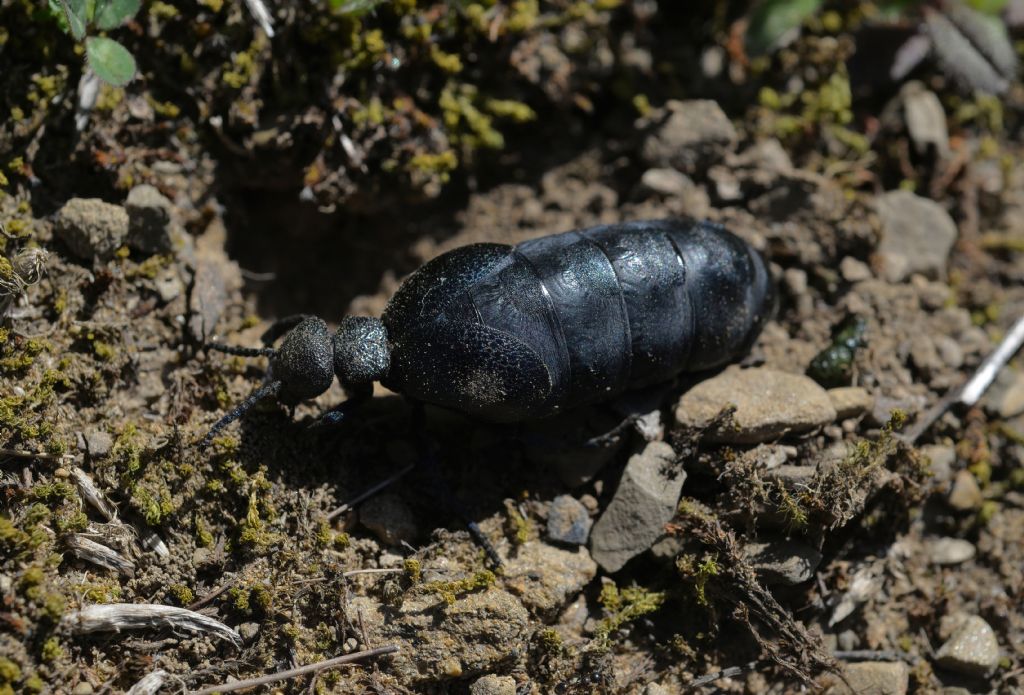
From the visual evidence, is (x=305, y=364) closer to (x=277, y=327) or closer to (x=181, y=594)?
(x=277, y=327)

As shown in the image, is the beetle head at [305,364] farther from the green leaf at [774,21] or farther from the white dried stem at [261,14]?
the green leaf at [774,21]

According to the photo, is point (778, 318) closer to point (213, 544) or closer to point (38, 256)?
point (213, 544)

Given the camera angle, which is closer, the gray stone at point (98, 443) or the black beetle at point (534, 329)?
the gray stone at point (98, 443)

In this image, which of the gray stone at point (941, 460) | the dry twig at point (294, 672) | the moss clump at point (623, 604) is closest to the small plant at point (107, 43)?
the dry twig at point (294, 672)

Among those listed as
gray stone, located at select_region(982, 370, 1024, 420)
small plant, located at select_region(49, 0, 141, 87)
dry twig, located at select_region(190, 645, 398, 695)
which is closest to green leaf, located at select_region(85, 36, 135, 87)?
small plant, located at select_region(49, 0, 141, 87)

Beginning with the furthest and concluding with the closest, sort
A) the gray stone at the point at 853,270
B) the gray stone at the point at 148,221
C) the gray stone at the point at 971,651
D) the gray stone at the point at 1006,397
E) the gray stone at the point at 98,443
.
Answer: the gray stone at the point at 853,270
the gray stone at the point at 1006,397
the gray stone at the point at 148,221
the gray stone at the point at 971,651
the gray stone at the point at 98,443

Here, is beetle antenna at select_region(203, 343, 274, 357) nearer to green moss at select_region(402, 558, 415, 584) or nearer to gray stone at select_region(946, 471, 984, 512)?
green moss at select_region(402, 558, 415, 584)

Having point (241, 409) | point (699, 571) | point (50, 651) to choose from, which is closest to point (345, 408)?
point (241, 409)
